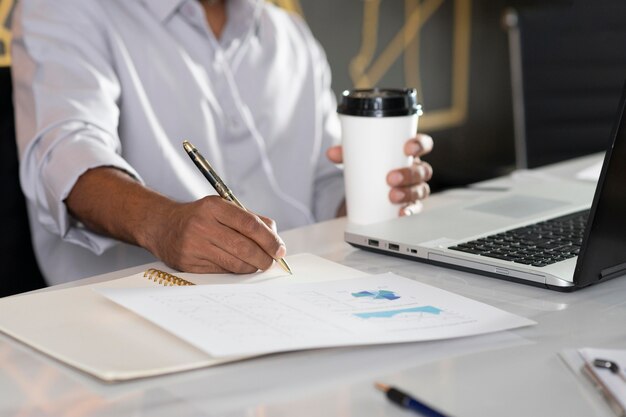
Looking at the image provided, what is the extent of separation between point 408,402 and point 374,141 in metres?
0.57

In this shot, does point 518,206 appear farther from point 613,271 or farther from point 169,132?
point 169,132

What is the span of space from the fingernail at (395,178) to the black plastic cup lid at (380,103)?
8 cm

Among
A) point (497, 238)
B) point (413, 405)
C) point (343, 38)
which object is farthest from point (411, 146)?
point (343, 38)

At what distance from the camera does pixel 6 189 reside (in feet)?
4.27

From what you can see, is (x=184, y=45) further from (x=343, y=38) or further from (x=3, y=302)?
(x=343, y=38)

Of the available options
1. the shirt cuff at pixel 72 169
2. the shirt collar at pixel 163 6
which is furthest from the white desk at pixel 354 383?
the shirt collar at pixel 163 6

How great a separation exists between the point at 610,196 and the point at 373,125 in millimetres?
394

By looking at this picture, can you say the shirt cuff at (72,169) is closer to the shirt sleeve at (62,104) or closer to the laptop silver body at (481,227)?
the shirt sleeve at (62,104)

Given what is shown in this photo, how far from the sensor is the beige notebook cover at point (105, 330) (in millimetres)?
637

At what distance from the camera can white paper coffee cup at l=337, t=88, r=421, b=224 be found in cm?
108

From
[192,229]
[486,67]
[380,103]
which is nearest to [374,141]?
[380,103]

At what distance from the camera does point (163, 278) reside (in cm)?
86

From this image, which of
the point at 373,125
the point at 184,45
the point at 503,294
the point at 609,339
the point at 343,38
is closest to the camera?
the point at 609,339

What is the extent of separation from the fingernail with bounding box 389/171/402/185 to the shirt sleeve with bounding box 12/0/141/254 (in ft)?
1.09
